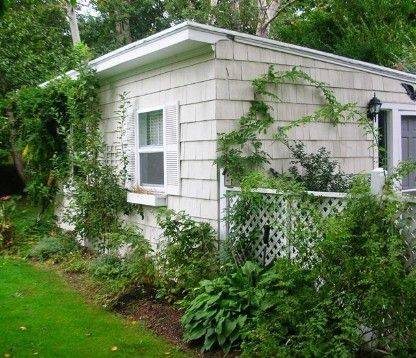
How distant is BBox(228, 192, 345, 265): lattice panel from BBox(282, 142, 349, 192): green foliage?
1046 millimetres

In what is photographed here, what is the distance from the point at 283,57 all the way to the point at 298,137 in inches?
41.4

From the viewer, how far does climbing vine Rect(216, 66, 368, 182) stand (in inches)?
228

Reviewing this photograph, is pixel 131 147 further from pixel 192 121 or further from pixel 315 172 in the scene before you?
pixel 315 172

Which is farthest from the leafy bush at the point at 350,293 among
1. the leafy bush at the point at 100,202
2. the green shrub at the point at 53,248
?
the green shrub at the point at 53,248

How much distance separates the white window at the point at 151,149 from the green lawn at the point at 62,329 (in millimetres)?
1898

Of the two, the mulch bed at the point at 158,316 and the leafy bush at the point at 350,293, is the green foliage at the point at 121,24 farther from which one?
the leafy bush at the point at 350,293

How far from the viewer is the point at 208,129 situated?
5996mm

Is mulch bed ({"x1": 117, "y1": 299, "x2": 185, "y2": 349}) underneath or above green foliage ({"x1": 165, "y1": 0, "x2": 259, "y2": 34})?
underneath

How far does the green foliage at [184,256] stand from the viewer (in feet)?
18.5

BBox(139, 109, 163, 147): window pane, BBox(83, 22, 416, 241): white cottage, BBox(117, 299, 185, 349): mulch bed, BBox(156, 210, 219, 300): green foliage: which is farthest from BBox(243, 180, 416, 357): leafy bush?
BBox(139, 109, 163, 147): window pane

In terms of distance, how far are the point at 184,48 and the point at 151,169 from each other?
6.34 feet

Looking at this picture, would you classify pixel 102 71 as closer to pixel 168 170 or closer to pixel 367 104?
pixel 168 170

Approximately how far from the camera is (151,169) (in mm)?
7375

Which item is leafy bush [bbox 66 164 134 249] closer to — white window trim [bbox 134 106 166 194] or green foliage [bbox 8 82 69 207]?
white window trim [bbox 134 106 166 194]
